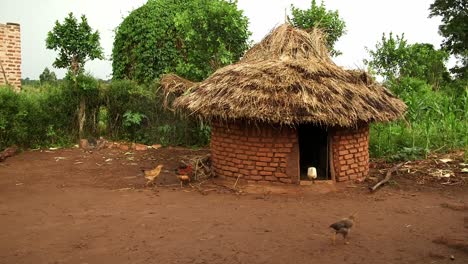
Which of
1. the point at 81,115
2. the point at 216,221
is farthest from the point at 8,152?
the point at 216,221

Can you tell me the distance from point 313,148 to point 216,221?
504 cm

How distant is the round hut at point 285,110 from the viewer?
8.34 m

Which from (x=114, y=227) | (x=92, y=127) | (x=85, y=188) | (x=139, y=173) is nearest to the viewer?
(x=114, y=227)

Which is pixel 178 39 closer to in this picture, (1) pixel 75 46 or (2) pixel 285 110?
(1) pixel 75 46

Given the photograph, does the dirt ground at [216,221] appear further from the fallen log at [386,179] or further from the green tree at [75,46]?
the green tree at [75,46]

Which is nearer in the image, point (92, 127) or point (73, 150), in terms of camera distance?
point (73, 150)

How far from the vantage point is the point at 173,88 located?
42.7 feet

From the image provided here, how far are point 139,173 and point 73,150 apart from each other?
375 cm

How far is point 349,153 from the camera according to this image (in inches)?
361

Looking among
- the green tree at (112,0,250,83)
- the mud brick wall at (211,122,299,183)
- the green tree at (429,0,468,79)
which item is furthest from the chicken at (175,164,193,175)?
the green tree at (429,0,468,79)

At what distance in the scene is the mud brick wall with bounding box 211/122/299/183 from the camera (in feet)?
28.2

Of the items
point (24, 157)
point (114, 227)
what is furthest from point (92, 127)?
point (114, 227)

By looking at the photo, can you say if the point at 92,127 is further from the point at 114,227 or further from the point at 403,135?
the point at 403,135

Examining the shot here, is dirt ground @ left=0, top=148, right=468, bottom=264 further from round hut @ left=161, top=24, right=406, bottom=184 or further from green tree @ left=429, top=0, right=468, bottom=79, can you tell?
green tree @ left=429, top=0, right=468, bottom=79
